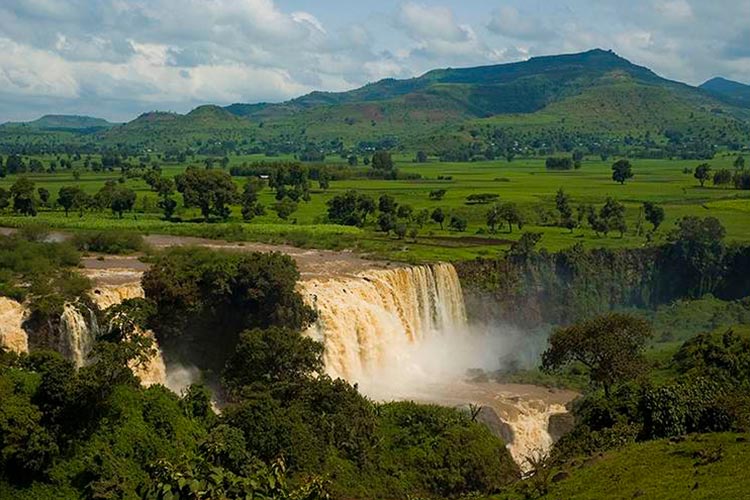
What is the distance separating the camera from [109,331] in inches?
1591

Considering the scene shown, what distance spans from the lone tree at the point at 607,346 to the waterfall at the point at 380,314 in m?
10.9

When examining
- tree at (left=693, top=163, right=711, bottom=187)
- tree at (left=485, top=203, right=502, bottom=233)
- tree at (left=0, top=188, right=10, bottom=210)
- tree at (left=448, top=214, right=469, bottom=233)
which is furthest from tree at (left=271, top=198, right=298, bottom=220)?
tree at (left=693, top=163, right=711, bottom=187)

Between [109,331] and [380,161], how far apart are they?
105675mm

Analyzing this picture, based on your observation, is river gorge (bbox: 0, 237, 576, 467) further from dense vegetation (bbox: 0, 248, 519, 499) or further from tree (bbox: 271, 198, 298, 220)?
tree (bbox: 271, 198, 298, 220)

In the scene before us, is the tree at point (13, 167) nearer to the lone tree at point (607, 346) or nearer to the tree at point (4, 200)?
the tree at point (4, 200)

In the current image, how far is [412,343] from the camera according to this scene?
5478 centimetres

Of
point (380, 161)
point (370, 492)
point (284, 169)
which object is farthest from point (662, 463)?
point (380, 161)

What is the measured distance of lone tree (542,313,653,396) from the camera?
42.4 m

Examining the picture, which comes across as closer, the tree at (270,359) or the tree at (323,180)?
the tree at (270,359)

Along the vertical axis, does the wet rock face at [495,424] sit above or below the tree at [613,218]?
below

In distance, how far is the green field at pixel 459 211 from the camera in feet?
235

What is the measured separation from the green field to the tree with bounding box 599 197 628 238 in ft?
2.65

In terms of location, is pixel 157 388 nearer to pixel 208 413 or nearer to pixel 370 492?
pixel 208 413

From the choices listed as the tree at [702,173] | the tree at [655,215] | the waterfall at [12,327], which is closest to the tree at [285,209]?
the tree at [655,215]
